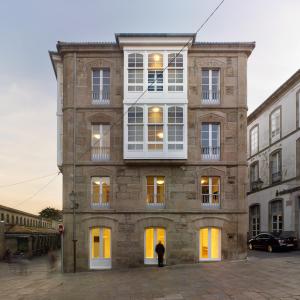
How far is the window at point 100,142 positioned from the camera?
26.7 metres

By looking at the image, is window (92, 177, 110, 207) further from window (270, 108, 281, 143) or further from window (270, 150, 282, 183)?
window (270, 108, 281, 143)

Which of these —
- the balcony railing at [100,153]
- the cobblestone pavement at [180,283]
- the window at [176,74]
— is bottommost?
the cobblestone pavement at [180,283]

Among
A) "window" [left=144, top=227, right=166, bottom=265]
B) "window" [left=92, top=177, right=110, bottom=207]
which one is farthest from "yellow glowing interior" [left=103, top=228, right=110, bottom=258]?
"window" [left=144, top=227, right=166, bottom=265]

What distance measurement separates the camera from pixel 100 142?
2684 cm

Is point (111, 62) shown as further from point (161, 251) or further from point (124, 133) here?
point (161, 251)

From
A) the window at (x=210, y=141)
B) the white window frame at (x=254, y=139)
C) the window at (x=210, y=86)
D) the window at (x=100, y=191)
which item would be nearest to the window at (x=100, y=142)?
the window at (x=100, y=191)

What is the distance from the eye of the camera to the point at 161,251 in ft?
81.3

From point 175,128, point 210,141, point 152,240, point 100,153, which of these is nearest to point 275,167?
point 210,141

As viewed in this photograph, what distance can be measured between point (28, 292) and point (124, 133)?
10.6 m

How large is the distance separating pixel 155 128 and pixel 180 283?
10.5 meters

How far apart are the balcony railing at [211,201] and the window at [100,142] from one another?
6.49 metres

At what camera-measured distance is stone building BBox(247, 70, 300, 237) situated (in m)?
33.9

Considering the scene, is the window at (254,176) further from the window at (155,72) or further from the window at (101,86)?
the window at (101,86)

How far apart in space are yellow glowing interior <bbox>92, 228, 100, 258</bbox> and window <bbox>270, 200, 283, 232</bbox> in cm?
1776
